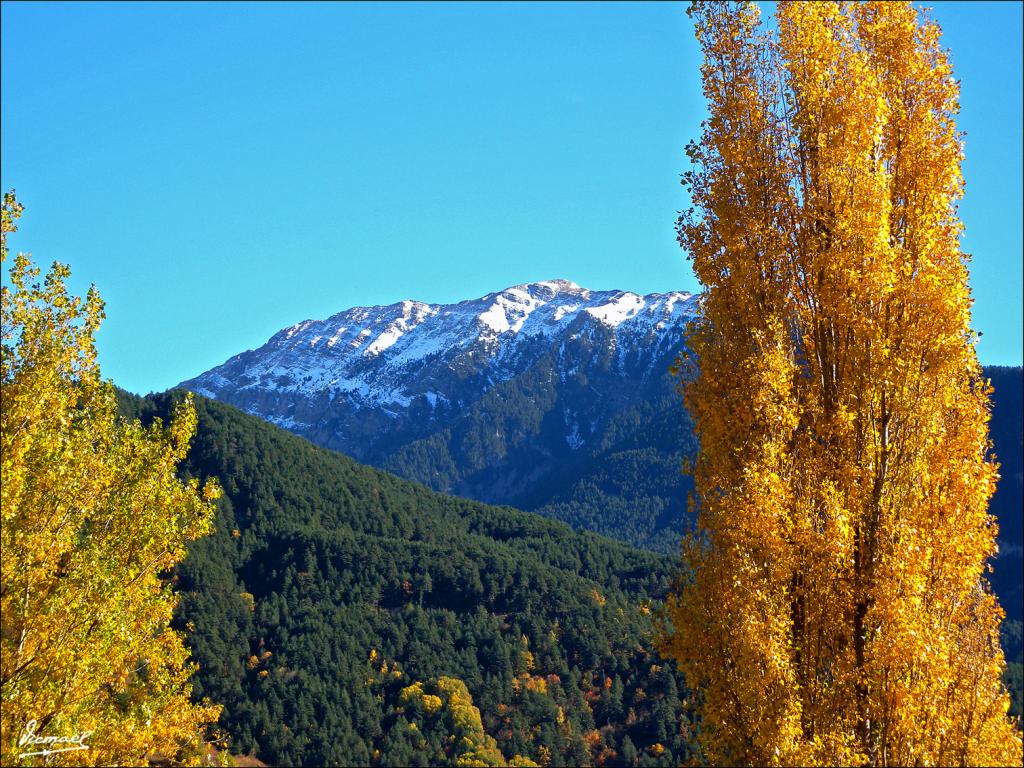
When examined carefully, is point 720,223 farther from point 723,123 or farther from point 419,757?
point 419,757

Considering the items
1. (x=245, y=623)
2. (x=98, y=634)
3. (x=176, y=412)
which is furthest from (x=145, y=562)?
(x=245, y=623)

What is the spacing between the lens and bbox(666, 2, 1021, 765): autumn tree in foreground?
1395cm

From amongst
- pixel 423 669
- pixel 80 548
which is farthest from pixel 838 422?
pixel 423 669

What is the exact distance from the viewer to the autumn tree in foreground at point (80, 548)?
633 inches

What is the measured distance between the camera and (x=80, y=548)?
17.2 m
